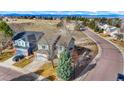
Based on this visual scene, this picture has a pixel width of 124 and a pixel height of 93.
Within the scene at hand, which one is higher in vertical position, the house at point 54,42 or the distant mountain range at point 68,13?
the distant mountain range at point 68,13

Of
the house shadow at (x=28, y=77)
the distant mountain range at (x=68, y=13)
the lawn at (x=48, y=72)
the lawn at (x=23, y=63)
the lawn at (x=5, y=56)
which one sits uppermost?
the distant mountain range at (x=68, y=13)

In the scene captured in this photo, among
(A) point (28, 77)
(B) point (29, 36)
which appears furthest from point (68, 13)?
(A) point (28, 77)

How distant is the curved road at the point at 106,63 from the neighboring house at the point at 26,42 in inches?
20.9

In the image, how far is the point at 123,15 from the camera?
10.2 ft

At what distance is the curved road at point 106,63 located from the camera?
10.6ft

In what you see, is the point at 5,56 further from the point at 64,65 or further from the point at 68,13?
the point at 68,13

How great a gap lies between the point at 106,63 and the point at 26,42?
34.1 inches

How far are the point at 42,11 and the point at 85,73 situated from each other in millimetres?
780

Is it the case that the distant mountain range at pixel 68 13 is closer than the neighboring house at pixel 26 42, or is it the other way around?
the distant mountain range at pixel 68 13

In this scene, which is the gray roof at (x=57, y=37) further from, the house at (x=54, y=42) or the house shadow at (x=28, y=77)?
the house shadow at (x=28, y=77)

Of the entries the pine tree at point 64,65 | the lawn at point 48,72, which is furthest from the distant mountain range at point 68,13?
the lawn at point 48,72
